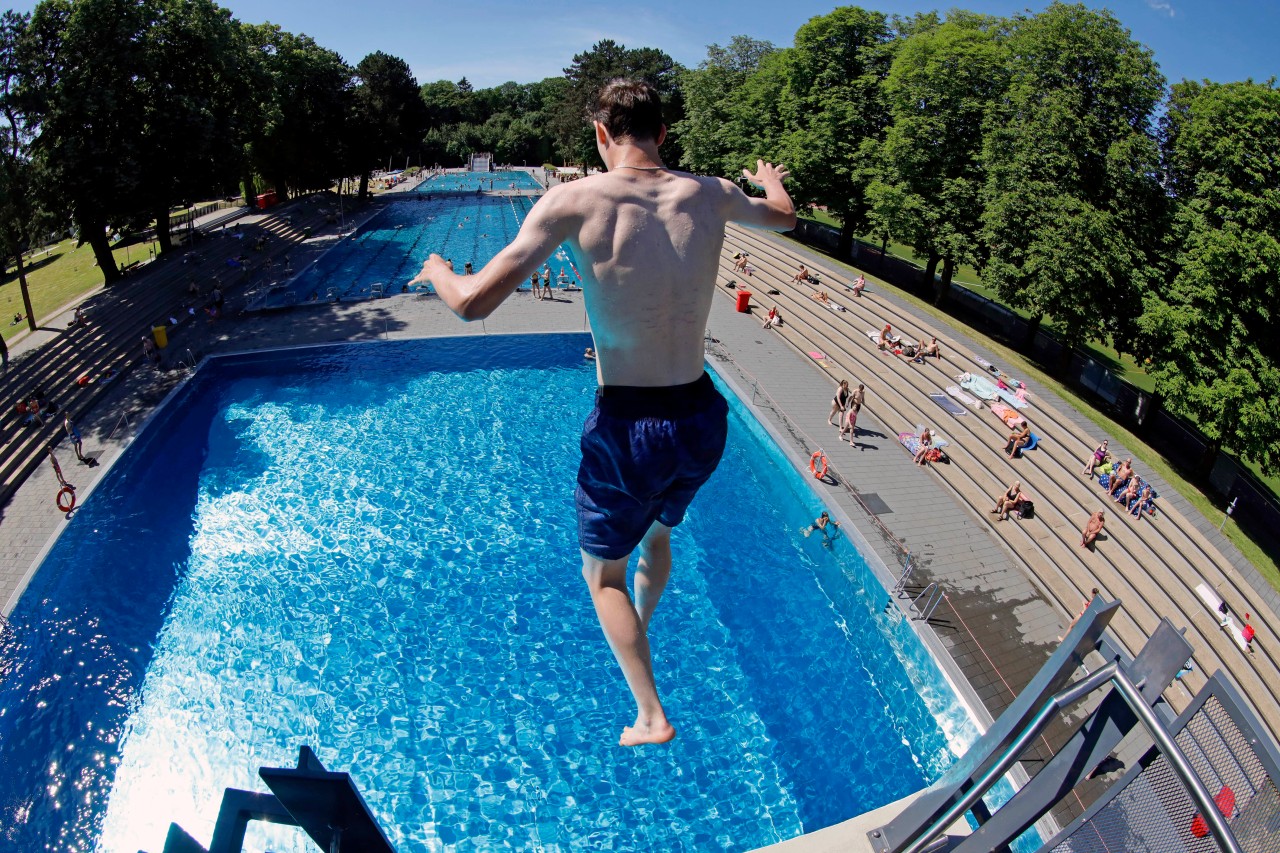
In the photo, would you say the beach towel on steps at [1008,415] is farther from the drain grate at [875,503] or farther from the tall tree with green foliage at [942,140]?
the tall tree with green foliage at [942,140]

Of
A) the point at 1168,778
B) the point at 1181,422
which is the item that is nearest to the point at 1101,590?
the point at 1181,422

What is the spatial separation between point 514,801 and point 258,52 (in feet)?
159

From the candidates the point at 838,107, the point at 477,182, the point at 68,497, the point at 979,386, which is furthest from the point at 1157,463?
the point at 477,182

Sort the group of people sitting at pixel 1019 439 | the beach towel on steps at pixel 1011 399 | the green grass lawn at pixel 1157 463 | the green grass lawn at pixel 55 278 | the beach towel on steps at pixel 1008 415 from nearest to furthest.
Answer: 1. the green grass lawn at pixel 1157 463
2. the group of people sitting at pixel 1019 439
3. the beach towel on steps at pixel 1008 415
4. the beach towel on steps at pixel 1011 399
5. the green grass lawn at pixel 55 278

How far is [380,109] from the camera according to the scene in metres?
51.6

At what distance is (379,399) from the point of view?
20.4 m

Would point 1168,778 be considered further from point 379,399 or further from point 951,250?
point 951,250

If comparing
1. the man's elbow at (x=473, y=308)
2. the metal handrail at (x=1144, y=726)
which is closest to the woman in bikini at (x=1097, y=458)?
the metal handrail at (x=1144, y=726)

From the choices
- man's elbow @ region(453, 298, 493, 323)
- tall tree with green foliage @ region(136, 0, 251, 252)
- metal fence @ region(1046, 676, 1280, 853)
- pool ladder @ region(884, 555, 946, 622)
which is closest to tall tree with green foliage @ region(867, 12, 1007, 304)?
pool ladder @ region(884, 555, 946, 622)

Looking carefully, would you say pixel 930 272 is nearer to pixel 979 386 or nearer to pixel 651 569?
pixel 979 386

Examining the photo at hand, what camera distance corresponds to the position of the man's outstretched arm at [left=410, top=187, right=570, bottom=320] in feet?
7.47

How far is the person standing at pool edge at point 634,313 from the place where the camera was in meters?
2.46

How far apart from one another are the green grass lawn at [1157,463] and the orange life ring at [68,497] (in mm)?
24867

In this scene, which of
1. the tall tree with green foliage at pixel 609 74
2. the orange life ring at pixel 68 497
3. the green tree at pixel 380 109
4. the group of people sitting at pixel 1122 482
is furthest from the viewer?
the tall tree with green foliage at pixel 609 74
